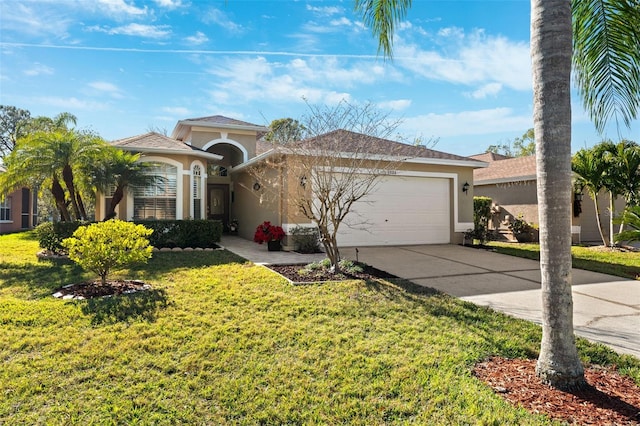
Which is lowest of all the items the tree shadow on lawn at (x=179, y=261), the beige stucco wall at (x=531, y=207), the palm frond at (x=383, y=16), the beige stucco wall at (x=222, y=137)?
the tree shadow on lawn at (x=179, y=261)

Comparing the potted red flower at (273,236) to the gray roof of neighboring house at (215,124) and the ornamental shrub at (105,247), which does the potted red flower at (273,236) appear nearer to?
the ornamental shrub at (105,247)

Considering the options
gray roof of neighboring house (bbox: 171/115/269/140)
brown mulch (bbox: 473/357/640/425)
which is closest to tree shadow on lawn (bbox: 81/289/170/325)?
brown mulch (bbox: 473/357/640/425)

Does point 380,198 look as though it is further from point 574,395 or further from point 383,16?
point 574,395

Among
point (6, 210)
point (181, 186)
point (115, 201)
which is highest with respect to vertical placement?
point (181, 186)

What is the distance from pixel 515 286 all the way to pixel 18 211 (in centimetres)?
2911

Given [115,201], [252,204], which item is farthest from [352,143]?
[115,201]

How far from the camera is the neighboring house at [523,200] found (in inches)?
676

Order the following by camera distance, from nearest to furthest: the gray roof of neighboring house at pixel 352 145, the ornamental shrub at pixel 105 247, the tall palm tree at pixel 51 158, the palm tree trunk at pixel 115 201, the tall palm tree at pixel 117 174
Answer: the ornamental shrub at pixel 105 247 < the gray roof of neighboring house at pixel 352 145 < the tall palm tree at pixel 51 158 < the tall palm tree at pixel 117 174 < the palm tree trunk at pixel 115 201

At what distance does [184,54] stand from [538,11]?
12.5 metres

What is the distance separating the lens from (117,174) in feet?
40.3

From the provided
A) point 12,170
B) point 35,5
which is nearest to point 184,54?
point 35,5

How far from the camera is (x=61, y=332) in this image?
4.68 meters

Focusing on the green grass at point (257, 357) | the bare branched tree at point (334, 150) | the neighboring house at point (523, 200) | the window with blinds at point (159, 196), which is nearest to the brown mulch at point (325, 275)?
the bare branched tree at point (334, 150)

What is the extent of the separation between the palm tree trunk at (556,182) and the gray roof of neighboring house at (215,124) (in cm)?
1532
